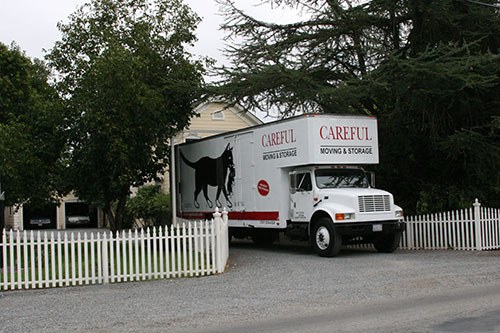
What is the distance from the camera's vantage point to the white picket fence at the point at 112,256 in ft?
41.0

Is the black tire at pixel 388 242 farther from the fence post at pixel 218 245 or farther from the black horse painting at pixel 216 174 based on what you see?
the fence post at pixel 218 245

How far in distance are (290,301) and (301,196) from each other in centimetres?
725

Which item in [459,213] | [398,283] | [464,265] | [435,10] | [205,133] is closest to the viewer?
[398,283]

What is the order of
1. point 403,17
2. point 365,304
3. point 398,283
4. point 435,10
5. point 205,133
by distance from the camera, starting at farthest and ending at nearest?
point 205,133 < point 403,17 < point 435,10 < point 398,283 < point 365,304

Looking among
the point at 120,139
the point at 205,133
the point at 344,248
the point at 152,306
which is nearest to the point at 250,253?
the point at 344,248

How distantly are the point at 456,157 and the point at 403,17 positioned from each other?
15.9 feet

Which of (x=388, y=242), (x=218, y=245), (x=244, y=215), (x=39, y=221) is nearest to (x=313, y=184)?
(x=388, y=242)

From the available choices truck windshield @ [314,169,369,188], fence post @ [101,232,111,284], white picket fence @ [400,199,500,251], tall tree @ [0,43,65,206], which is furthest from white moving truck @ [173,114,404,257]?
fence post @ [101,232,111,284]

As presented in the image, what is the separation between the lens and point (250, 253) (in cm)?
1891

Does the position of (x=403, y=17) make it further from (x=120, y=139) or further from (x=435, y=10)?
(x=120, y=139)

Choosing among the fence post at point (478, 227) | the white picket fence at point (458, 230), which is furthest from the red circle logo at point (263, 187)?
the fence post at point (478, 227)

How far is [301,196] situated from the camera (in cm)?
1759

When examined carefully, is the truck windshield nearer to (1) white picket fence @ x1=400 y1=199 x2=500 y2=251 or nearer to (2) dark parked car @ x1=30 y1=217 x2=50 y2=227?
(1) white picket fence @ x1=400 y1=199 x2=500 y2=251

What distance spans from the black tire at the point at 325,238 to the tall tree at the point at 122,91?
5.68 metres
